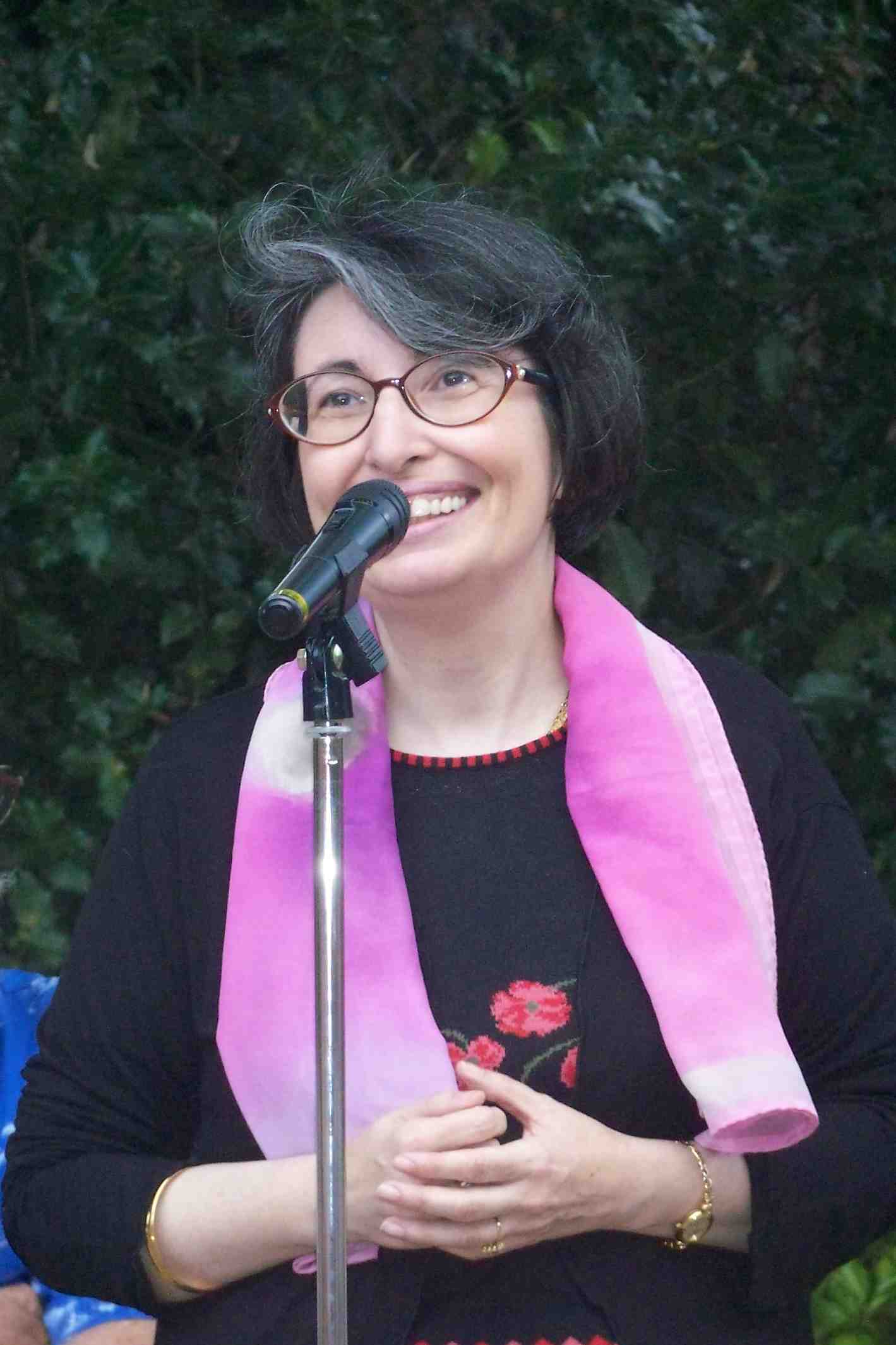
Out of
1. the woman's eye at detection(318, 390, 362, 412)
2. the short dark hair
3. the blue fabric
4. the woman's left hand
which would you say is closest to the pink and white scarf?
the woman's left hand

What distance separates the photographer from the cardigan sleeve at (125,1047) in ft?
6.77

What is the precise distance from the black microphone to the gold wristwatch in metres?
0.80

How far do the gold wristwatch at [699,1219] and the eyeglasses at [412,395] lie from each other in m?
0.89

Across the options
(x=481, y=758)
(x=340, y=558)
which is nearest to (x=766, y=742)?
(x=481, y=758)

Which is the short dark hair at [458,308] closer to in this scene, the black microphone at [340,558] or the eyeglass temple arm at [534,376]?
the eyeglass temple arm at [534,376]

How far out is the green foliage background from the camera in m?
3.12

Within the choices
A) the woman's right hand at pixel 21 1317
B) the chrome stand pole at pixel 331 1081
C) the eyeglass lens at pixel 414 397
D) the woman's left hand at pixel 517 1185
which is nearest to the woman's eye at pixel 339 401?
the eyeglass lens at pixel 414 397

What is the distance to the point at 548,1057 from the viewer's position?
2021mm

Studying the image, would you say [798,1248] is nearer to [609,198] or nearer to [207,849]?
[207,849]

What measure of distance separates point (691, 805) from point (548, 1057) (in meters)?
0.36

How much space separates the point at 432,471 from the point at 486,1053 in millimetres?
668

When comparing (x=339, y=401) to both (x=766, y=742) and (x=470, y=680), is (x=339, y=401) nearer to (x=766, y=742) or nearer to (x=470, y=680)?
(x=470, y=680)

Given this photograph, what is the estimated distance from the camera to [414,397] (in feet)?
6.91

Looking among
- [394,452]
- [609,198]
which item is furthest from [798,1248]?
[609,198]
